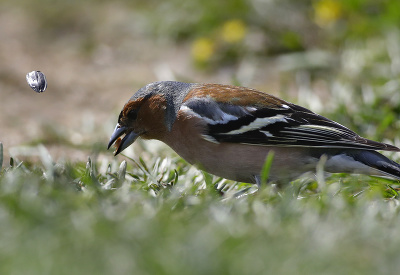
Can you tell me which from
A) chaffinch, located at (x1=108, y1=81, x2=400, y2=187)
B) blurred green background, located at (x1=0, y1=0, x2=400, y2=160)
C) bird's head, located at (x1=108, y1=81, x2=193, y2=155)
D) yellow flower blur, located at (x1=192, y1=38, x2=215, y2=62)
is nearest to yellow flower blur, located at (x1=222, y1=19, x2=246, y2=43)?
blurred green background, located at (x1=0, y1=0, x2=400, y2=160)

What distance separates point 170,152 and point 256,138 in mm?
1366

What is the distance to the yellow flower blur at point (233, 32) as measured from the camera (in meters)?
8.05

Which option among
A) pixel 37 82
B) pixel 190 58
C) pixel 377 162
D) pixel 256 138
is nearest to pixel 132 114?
pixel 37 82

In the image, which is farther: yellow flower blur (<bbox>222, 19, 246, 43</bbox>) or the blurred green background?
yellow flower blur (<bbox>222, 19, 246, 43</bbox>)

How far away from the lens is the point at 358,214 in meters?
3.25

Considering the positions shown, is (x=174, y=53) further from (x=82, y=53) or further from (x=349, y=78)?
(x=349, y=78)

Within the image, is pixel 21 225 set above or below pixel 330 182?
above

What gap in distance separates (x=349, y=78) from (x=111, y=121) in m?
2.53

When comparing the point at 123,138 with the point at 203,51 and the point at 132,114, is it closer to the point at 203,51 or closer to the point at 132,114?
the point at 132,114

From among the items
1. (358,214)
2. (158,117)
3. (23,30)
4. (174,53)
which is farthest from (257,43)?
(358,214)

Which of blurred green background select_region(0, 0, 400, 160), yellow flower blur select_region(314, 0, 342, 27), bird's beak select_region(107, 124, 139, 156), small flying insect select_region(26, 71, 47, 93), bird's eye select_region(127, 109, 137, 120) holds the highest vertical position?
small flying insect select_region(26, 71, 47, 93)

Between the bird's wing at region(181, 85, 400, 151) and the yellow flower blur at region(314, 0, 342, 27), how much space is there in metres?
3.68

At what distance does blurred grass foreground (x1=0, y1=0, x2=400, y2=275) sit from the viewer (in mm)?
2617

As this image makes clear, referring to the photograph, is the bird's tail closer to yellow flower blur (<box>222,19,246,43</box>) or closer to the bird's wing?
the bird's wing
